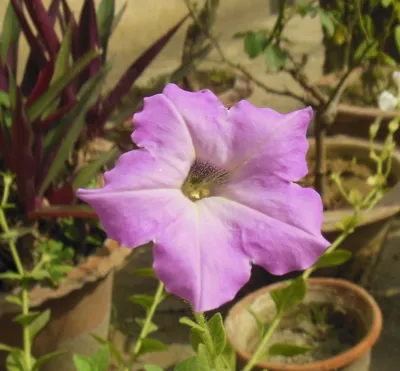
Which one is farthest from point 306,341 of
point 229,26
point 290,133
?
point 229,26

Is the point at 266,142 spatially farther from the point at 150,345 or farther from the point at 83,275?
the point at 83,275

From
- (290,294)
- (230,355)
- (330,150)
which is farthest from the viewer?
(330,150)

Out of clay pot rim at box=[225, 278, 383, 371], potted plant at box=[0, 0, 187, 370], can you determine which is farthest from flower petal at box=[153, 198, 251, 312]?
potted plant at box=[0, 0, 187, 370]

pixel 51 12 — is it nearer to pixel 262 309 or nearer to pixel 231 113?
pixel 262 309

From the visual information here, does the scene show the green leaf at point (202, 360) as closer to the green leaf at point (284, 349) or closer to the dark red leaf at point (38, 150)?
the green leaf at point (284, 349)

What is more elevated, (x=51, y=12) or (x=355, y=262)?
(x=51, y=12)

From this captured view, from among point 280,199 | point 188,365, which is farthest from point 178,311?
point 280,199

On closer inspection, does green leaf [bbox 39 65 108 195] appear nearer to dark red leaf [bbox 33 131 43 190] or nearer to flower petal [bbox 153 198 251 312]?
dark red leaf [bbox 33 131 43 190]
